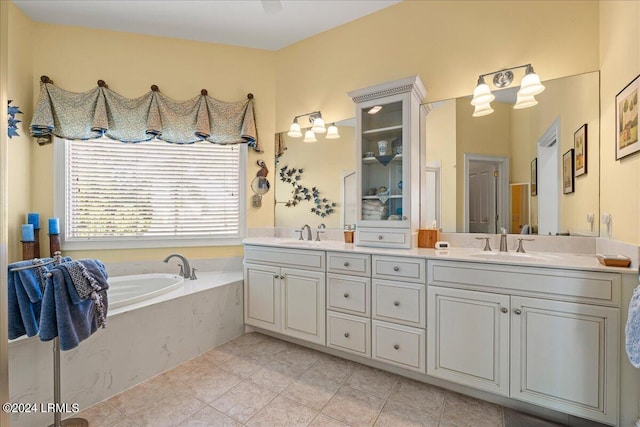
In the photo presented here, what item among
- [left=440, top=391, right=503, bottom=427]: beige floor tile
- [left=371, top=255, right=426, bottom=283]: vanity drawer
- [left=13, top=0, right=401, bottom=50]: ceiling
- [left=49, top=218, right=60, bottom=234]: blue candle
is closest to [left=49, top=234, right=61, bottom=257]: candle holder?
[left=49, top=218, right=60, bottom=234]: blue candle

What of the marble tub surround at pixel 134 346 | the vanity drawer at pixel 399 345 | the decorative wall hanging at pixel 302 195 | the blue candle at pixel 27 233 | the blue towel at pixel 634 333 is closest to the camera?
the blue towel at pixel 634 333

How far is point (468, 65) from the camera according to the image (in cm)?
235

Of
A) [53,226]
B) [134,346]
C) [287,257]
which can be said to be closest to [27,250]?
[53,226]

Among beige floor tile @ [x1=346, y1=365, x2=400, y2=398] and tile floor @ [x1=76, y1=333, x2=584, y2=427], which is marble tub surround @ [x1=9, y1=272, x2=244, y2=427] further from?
beige floor tile @ [x1=346, y1=365, x2=400, y2=398]

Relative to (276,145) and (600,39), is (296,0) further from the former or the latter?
(600,39)

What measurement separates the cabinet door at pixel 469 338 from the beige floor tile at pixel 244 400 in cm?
106

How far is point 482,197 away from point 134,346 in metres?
2.66

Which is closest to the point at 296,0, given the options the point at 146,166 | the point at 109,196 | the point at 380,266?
the point at 146,166

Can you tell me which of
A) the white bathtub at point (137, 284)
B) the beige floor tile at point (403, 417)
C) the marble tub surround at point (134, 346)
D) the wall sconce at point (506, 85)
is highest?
the wall sconce at point (506, 85)

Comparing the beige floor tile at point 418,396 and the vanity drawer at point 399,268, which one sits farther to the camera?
the vanity drawer at point 399,268

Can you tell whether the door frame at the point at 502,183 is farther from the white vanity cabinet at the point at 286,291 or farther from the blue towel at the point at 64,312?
the blue towel at the point at 64,312

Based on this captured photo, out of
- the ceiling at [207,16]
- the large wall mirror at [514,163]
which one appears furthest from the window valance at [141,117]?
the large wall mirror at [514,163]

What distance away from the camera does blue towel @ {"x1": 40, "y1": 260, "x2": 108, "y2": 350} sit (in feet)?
4.86

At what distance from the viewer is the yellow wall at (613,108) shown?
1.49 meters
